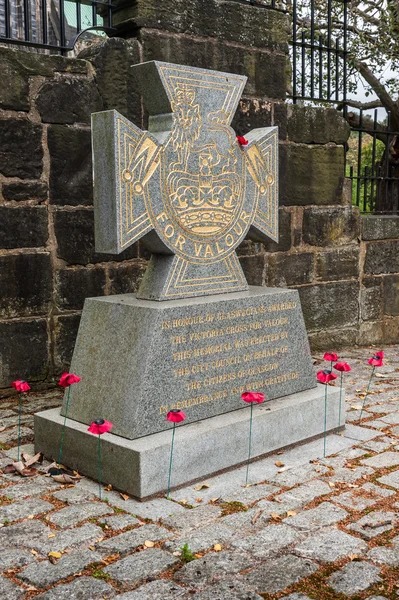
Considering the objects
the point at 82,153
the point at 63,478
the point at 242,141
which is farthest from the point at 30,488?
the point at 82,153

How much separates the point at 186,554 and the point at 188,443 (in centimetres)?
76

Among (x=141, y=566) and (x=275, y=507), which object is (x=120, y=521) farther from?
(x=275, y=507)

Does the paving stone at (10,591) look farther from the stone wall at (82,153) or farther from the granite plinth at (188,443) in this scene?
the stone wall at (82,153)

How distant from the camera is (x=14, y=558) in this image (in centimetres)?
265

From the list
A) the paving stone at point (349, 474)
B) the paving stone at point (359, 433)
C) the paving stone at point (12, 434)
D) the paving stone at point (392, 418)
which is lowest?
the paving stone at point (349, 474)

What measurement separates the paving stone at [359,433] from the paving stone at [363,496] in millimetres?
723

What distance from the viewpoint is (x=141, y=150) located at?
3510 millimetres

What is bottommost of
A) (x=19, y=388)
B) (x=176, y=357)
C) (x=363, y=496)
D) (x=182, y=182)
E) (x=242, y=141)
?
(x=363, y=496)

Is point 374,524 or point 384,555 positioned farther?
point 374,524

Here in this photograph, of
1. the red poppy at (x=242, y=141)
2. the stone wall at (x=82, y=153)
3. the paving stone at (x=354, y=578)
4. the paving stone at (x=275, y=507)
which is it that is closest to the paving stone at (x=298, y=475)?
the paving stone at (x=275, y=507)

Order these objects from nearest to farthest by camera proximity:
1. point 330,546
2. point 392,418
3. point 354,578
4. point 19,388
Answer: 1. point 354,578
2. point 330,546
3. point 19,388
4. point 392,418

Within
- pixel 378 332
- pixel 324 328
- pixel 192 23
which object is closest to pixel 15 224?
pixel 192 23

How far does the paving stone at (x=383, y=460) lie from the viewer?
3.67 meters

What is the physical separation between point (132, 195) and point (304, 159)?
129 inches
